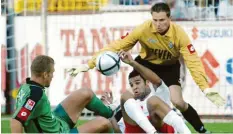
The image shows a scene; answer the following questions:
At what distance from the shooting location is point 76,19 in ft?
38.5

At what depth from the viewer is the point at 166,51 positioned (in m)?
8.23

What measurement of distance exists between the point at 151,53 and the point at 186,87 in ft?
10.7

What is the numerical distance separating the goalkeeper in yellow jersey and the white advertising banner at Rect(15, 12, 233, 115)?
3105 mm

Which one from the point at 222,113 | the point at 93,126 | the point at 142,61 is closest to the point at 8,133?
the point at 142,61

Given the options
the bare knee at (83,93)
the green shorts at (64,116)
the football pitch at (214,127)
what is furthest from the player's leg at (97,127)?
the football pitch at (214,127)

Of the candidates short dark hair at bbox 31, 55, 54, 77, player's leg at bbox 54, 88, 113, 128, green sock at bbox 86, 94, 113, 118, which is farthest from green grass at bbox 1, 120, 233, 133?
short dark hair at bbox 31, 55, 54, 77

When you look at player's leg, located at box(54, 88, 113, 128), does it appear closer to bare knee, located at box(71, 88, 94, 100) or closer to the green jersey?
bare knee, located at box(71, 88, 94, 100)

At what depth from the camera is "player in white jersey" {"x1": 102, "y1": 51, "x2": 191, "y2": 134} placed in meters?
7.45

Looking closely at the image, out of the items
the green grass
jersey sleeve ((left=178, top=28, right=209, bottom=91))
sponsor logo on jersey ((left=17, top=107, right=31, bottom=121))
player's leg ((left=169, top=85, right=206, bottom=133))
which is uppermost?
jersey sleeve ((left=178, top=28, right=209, bottom=91))

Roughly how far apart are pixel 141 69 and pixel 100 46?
3869 mm

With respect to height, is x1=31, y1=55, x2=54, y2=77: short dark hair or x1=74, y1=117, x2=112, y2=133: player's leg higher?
x1=31, y1=55, x2=54, y2=77: short dark hair

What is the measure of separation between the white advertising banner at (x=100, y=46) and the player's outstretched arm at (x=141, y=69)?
3332mm

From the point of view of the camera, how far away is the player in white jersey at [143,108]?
24.4 feet

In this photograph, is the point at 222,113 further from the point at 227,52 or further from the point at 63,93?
the point at 63,93
